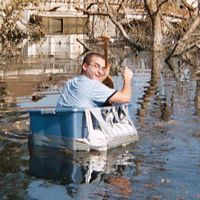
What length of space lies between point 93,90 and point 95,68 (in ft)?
1.12

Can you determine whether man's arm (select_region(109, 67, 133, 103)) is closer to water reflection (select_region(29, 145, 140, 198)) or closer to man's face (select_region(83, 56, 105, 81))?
man's face (select_region(83, 56, 105, 81))

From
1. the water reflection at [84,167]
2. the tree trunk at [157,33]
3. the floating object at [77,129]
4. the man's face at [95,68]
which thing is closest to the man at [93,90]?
the man's face at [95,68]

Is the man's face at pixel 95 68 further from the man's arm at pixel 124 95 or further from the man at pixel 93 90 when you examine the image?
the man's arm at pixel 124 95

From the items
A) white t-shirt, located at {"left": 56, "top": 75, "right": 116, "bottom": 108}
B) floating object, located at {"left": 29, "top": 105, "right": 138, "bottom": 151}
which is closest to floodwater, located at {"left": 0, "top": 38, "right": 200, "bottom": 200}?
floating object, located at {"left": 29, "top": 105, "right": 138, "bottom": 151}

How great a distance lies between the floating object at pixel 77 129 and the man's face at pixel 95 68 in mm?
527

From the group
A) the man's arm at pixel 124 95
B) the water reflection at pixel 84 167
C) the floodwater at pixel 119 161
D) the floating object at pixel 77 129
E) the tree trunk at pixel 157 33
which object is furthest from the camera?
the tree trunk at pixel 157 33

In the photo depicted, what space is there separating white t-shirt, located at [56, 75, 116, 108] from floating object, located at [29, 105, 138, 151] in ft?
0.62

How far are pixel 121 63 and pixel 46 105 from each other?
1283 cm

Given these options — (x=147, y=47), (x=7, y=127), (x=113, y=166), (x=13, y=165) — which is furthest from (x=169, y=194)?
(x=147, y=47)

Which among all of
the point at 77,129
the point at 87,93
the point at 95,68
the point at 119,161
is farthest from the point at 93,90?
the point at 119,161

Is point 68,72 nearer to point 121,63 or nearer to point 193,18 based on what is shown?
point 121,63

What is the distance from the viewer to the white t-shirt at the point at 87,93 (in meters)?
9.38

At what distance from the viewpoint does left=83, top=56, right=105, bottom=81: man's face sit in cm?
941

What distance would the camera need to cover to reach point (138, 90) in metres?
17.0
